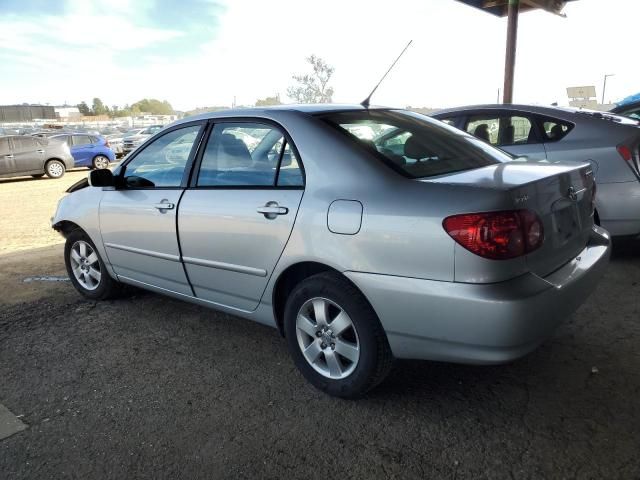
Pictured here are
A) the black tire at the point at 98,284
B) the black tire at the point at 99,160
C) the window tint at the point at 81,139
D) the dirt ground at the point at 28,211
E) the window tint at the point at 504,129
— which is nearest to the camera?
the black tire at the point at 98,284

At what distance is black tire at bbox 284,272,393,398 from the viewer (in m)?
2.46

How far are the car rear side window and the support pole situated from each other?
9715mm

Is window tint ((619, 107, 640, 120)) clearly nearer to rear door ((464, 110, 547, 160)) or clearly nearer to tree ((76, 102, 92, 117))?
rear door ((464, 110, 547, 160))

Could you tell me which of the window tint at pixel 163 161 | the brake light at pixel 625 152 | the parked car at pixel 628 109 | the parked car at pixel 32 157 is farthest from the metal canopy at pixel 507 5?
the parked car at pixel 32 157

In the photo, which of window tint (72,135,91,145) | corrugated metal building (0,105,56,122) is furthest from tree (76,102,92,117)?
window tint (72,135,91,145)

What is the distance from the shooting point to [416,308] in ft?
7.45

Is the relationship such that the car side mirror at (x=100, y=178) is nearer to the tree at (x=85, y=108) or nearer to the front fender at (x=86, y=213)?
the front fender at (x=86, y=213)

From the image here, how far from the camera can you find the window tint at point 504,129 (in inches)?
199

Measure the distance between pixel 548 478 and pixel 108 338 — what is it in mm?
2848

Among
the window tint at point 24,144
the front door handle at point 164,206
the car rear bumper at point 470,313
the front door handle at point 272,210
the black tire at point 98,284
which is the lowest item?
the black tire at point 98,284

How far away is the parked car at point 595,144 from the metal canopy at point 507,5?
745cm

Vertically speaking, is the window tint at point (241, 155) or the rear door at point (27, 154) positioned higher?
the window tint at point (241, 155)

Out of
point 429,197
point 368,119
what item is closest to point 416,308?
point 429,197

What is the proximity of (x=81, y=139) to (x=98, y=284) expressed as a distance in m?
15.9
